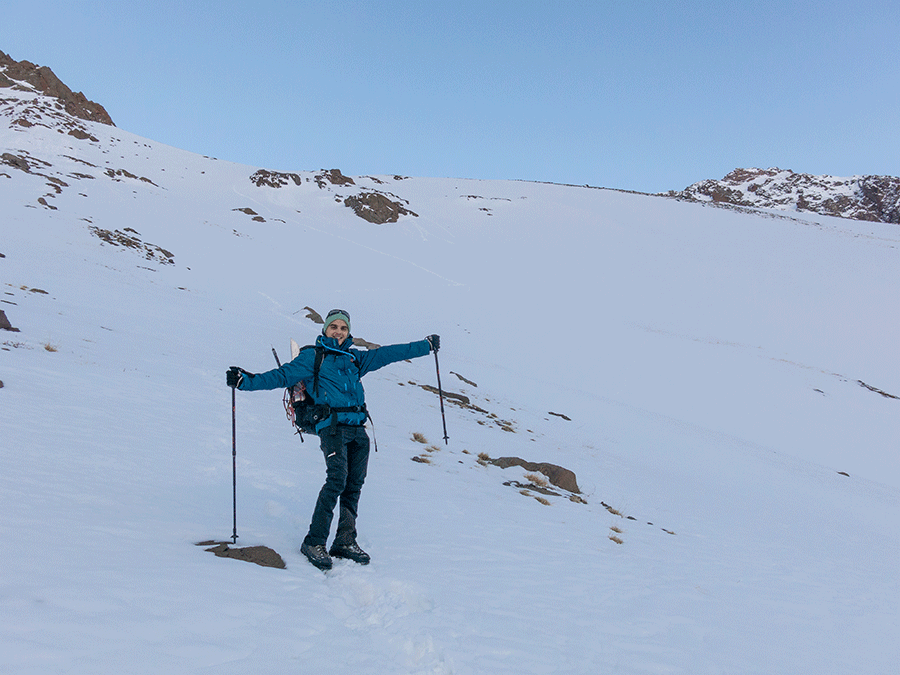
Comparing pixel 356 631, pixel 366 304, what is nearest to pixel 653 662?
pixel 356 631

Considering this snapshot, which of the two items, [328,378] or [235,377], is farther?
[328,378]

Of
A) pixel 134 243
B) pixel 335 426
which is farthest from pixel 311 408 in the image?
pixel 134 243

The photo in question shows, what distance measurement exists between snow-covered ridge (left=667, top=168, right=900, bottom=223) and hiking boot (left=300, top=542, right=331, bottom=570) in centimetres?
14383

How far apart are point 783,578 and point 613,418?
1057cm

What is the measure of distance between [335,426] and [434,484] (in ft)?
11.6

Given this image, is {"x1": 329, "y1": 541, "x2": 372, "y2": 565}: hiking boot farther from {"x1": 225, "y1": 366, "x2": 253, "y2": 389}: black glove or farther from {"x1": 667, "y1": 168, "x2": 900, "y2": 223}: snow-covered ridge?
{"x1": 667, "y1": 168, "x2": 900, "y2": 223}: snow-covered ridge

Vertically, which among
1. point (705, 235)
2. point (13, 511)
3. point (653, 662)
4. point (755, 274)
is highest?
point (705, 235)

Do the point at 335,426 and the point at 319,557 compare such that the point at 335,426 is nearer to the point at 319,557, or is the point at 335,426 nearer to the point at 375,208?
the point at 319,557

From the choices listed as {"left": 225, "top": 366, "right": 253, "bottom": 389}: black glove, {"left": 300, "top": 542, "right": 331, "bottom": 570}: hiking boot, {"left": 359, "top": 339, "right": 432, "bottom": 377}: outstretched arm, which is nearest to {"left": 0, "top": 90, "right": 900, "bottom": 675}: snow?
{"left": 300, "top": 542, "right": 331, "bottom": 570}: hiking boot

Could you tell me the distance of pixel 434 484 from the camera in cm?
778

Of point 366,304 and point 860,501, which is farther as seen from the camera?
point 366,304

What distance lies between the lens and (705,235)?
55750mm

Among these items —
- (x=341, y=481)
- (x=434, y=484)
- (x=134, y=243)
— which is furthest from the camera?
(x=134, y=243)

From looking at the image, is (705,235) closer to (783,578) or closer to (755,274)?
(755,274)
